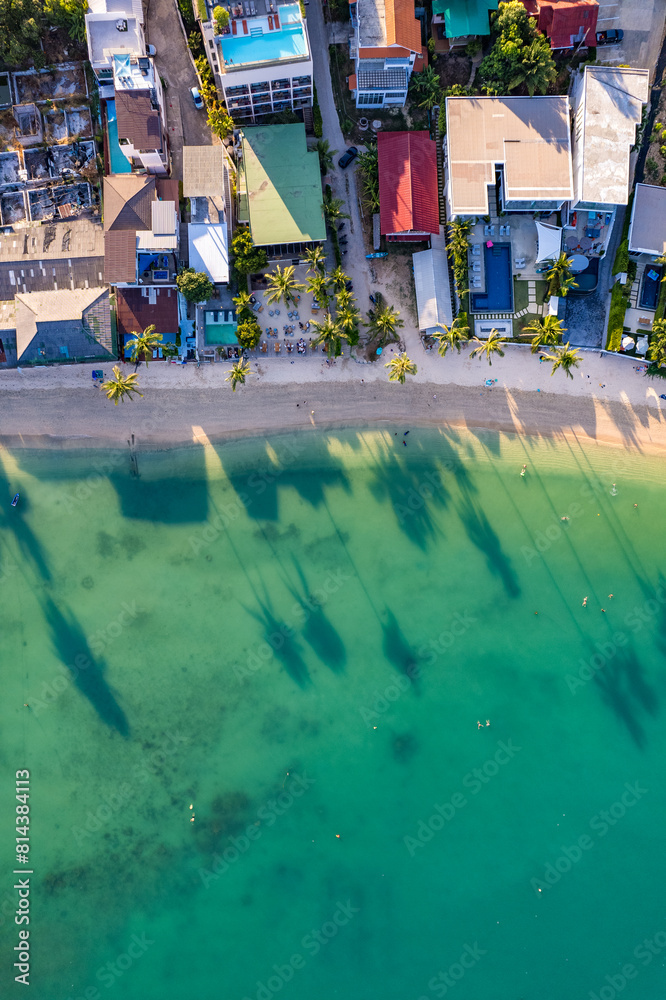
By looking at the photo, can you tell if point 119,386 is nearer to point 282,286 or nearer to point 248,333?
point 248,333

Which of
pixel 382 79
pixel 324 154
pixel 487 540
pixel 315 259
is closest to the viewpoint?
pixel 315 259

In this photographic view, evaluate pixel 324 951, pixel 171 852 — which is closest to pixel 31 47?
pixel 171 852

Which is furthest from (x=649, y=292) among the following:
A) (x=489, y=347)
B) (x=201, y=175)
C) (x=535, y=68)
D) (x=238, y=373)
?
(x=201, y=175)

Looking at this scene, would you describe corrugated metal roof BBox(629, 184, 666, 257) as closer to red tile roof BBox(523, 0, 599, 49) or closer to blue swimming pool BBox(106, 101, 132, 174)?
red tile roof BBox(523, 0, 599, 49)

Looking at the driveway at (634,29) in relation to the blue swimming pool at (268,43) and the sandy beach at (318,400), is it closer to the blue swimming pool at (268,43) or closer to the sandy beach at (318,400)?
the sandy beach at (318,400)

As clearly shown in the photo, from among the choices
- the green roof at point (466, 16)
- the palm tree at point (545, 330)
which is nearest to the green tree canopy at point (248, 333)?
the palm tree at point (545, 330)
